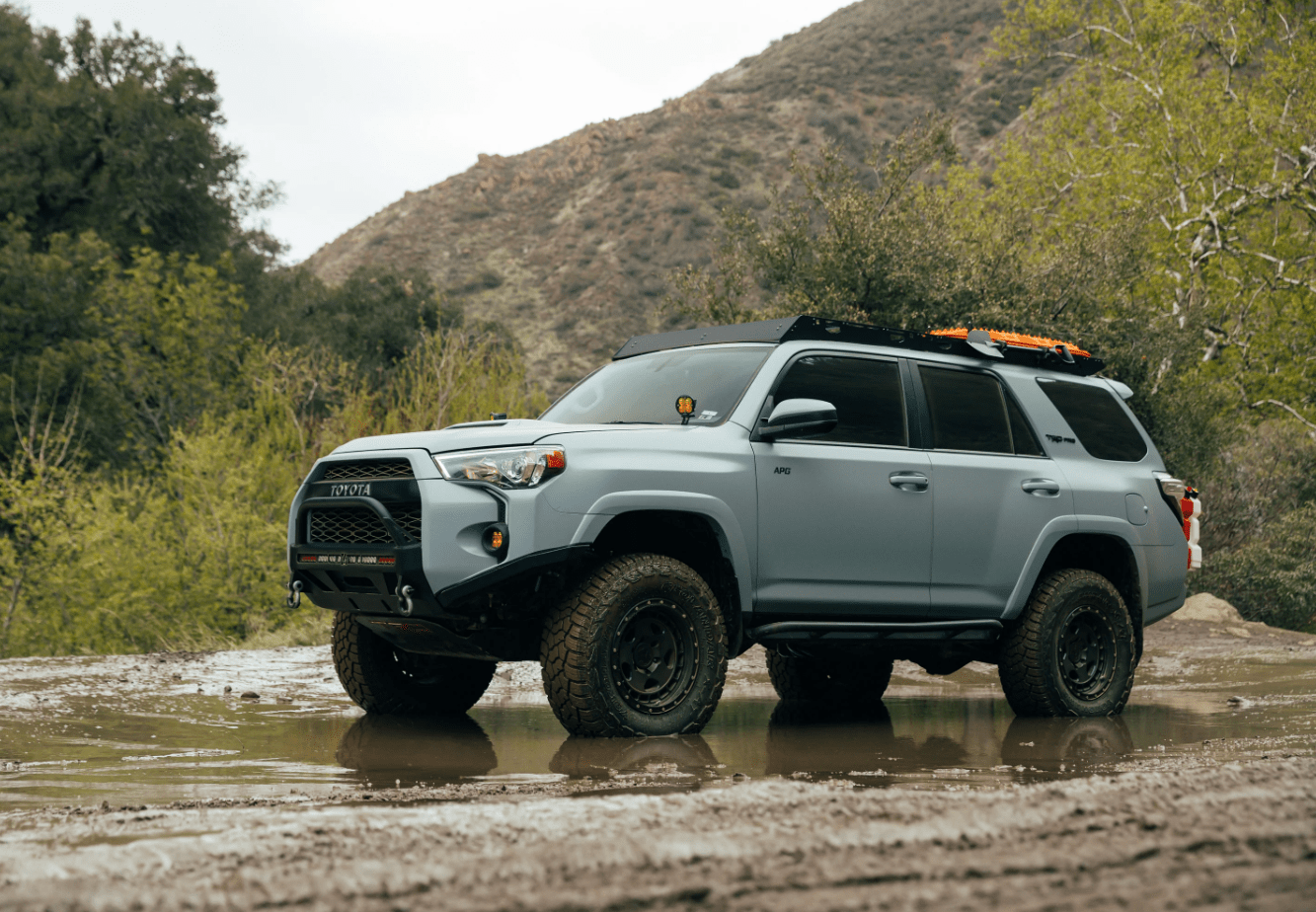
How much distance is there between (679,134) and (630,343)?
173 feet

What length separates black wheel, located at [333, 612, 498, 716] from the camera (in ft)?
21.9

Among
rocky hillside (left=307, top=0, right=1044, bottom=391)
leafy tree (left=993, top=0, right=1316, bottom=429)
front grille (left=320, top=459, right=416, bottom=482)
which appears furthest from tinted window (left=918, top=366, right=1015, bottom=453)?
rocky hillside (left=307, top=0, right=1044, bottom=391)

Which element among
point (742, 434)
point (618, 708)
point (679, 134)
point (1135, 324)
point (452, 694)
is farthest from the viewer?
point (679, 134)

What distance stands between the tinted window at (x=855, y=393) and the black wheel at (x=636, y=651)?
1.31 meters

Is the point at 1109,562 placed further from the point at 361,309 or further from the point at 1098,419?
the point at 361,309

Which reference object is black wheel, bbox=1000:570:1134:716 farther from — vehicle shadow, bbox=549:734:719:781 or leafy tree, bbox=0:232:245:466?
leafy tree, bbox=0:232:245:466

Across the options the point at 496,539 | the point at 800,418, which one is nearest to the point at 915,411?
the point at 800,418

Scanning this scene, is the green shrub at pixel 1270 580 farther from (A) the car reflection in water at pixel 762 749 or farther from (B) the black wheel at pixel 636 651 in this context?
(B) the black wheel at pixel 636 651

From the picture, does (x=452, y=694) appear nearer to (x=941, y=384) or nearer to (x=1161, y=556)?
(x=941, y=384)

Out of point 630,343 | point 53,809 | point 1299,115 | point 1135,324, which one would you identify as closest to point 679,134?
point 1299,115

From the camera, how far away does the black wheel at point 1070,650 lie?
7039 mm

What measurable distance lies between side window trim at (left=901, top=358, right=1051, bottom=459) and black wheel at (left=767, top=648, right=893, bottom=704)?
167 cm

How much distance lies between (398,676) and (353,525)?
1.36 metres

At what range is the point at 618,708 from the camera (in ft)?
17.7
